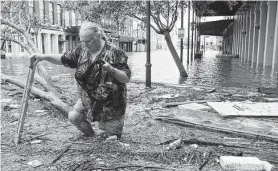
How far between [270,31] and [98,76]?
17.0 meters

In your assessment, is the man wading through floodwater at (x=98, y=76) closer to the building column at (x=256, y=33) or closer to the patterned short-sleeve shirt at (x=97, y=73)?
the patterned short-sleeve shirt at (x=97, y=73)

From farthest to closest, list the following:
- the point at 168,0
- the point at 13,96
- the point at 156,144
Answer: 1. the point at 168,0
2. the point at 13,96
3. the point at 156,144

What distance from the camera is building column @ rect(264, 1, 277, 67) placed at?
18109mm

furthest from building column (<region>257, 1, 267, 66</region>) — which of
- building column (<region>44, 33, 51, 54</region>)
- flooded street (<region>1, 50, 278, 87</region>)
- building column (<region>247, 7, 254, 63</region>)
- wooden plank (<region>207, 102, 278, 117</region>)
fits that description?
Answer: building column (<region>44, 33, 51, 54</region>)

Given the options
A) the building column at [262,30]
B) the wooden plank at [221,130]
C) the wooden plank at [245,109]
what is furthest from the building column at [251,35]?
the wooden plank at [221,130]

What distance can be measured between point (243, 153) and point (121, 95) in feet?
5.56

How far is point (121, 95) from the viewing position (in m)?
4.08

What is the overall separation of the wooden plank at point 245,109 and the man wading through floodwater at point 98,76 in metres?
2.61

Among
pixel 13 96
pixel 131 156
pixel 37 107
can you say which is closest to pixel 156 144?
pixel 131 156

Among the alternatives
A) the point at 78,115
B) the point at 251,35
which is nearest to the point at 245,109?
the point at 78,115

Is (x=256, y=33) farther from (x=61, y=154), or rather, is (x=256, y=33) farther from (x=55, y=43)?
(x=55, y=43)

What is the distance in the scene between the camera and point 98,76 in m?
3.89

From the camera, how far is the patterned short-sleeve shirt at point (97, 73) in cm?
387

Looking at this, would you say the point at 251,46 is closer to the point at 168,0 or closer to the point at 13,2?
the point at 168,0
